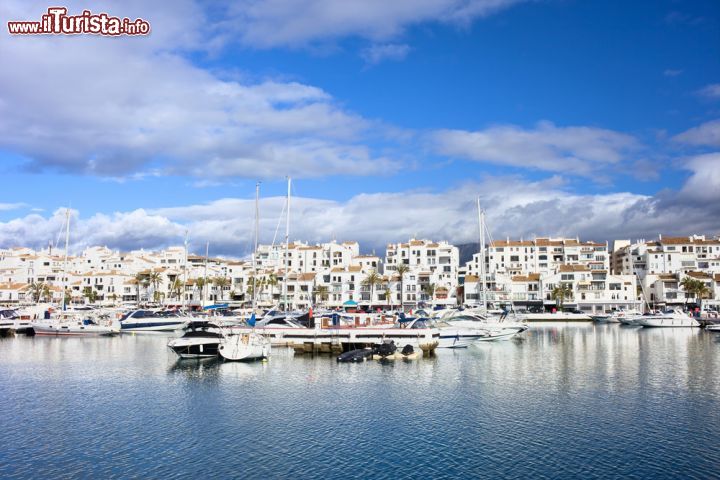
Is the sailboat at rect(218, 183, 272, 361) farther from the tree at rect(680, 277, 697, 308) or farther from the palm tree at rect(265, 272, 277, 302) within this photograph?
the tree at rect(680, 277, 697, 308)

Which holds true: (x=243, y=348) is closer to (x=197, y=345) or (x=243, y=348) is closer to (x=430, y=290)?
(x=197, y=345)

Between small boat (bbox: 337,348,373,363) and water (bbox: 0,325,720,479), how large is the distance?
1416mm

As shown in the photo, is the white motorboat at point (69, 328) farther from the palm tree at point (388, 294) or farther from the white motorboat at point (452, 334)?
the palm tree at point (388, 294)

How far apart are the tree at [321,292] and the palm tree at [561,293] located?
151ft

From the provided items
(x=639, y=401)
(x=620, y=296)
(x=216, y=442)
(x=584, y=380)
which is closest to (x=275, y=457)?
(x=216, y=442)

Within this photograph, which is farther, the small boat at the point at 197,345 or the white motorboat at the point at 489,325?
the white motorboat at the point at 489,325

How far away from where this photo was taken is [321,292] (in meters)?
122

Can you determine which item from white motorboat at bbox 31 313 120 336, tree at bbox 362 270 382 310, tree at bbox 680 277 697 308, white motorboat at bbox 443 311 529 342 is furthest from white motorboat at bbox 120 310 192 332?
tree at bbox 680 277 697 308

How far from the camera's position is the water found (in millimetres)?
20109

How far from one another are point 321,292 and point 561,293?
4811 cm

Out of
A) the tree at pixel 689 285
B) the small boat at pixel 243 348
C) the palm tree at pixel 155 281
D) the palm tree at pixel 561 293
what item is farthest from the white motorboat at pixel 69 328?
the tree at pixel 689 285

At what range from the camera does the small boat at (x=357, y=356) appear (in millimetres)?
43769

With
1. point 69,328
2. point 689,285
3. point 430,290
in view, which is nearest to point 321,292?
point 430,290

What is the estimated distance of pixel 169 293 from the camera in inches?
5022
